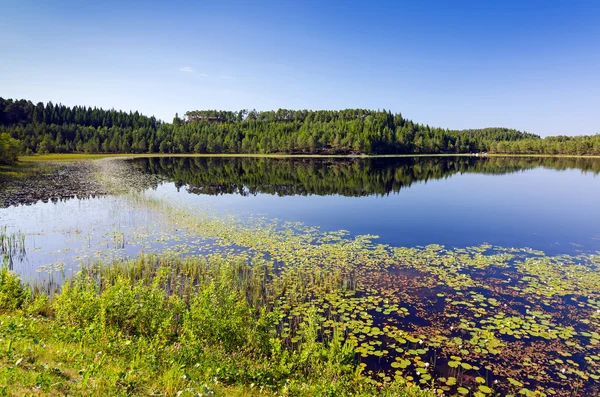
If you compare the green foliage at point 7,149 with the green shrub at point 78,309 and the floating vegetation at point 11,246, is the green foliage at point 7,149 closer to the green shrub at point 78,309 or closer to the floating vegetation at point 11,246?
the floating vegetation at point 11,246

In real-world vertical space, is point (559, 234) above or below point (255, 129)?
below

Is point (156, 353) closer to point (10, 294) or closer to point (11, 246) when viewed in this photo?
point (10, 294)

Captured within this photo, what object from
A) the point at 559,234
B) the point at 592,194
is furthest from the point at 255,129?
the point at 559,234

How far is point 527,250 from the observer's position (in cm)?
2219

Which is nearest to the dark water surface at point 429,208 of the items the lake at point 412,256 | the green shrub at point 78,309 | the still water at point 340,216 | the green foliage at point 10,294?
the still water at point 340,216

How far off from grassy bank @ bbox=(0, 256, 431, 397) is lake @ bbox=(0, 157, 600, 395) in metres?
1.89

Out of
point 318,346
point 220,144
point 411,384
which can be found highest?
point 220,144

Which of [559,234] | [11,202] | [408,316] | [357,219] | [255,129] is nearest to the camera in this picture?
[408,316]

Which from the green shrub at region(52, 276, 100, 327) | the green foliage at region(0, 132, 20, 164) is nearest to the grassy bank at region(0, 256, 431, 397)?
the green shrub at region(52, 276, 100, 327)

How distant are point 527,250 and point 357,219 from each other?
13.1 metres

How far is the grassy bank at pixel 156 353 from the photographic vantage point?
7047 mm

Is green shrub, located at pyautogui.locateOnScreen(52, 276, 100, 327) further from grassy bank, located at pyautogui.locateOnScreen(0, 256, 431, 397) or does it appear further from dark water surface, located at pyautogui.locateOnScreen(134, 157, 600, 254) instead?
dark water surface, located at pyautogui.locateOnScreen(134, 157, 600, 254)

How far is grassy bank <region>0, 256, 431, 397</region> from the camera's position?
7047 millimetres

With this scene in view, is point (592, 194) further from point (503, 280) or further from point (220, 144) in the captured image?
point (220, 144)
